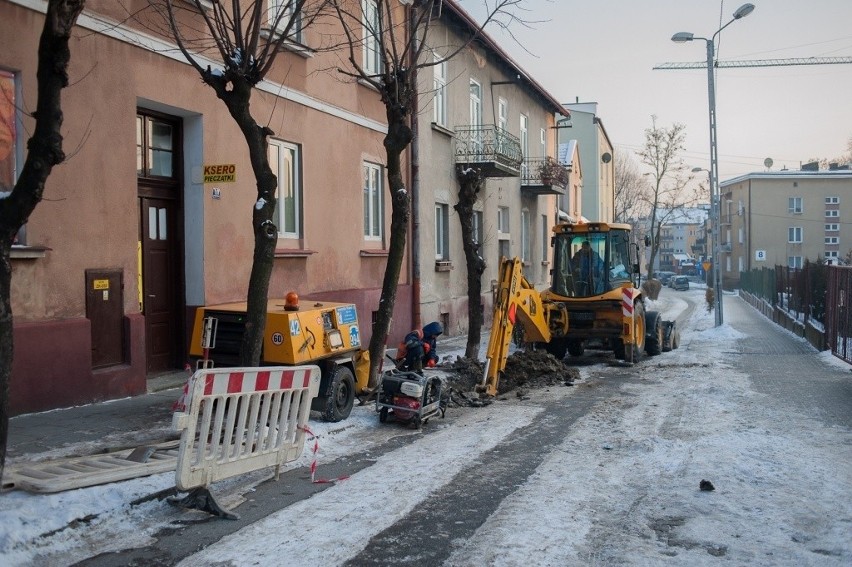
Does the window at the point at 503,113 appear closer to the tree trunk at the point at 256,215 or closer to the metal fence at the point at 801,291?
the metal fence at the point at 801,291

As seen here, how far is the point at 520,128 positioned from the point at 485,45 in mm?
5637

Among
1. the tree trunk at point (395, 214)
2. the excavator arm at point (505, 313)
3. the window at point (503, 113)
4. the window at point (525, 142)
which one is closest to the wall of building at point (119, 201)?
the tree trunk at point (395, 214)

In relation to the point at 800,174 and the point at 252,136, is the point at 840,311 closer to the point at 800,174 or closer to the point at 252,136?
the point at 252,136

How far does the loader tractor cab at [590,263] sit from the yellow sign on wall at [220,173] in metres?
7.74

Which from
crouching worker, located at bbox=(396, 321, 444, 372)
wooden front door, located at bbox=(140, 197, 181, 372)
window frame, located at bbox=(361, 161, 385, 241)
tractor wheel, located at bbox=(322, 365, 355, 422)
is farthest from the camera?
window frame, located at bbox=(361, 161, 385, 241)

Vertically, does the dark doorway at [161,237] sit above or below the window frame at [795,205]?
below

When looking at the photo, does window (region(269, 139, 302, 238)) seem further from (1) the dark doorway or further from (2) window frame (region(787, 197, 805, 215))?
(2) window frame (region(787, 197, 805, 215))

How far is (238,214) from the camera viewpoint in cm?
1215

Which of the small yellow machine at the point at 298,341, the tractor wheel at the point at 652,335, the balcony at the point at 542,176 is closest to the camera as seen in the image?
the small yellow machine at the point at 298,341

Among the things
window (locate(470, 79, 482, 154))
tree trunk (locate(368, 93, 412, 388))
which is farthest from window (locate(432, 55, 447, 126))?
tree trunk (locate(368, 93, 412, 388))

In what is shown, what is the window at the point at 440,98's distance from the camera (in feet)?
65.1

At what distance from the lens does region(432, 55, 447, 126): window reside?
65.1ft

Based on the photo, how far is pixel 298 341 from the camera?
8.60m

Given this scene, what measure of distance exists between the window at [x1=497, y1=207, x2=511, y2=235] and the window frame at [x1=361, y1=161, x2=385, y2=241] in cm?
877
